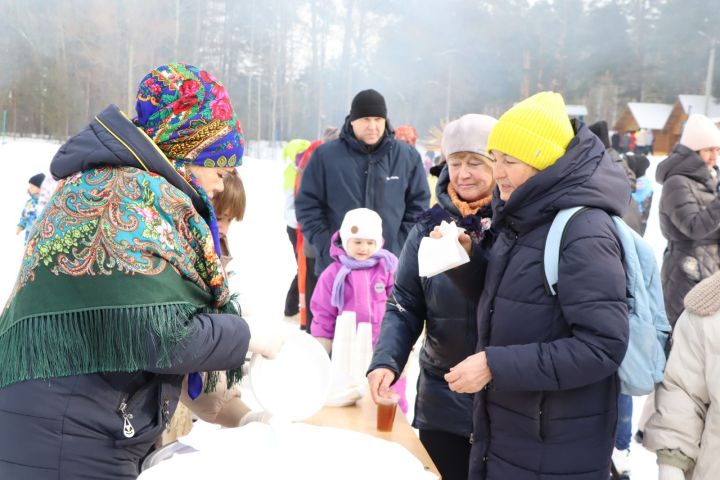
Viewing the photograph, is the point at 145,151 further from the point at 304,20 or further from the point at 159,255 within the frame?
the point at 304,20

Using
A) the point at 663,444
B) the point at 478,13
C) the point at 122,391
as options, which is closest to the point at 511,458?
the point at 663,444

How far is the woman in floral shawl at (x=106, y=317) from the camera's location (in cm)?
152

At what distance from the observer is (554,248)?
174 centimetres

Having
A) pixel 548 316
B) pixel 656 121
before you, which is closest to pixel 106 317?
pixel 548 316

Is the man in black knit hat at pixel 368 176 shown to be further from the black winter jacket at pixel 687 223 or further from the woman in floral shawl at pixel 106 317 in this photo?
the woman in floral shawl at pixel 106 317

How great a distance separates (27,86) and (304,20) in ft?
37.6

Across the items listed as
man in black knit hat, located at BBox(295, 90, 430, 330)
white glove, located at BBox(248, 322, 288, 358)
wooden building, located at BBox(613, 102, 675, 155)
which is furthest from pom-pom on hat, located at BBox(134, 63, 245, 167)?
wooden building, located at BBox(613, 102, 675, 155)

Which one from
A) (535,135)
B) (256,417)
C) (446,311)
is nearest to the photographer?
(535,135)

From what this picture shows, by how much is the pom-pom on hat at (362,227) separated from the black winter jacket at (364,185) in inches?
23.3

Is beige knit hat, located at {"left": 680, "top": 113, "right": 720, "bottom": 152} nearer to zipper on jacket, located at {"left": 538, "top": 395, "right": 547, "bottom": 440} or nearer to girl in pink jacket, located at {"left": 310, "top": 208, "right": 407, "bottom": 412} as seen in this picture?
girl in pink jacket, located at {"left": 310, "top": 208, "right": 407, "bottom": 412}

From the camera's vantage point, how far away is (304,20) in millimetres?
24750

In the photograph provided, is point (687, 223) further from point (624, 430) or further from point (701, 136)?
point (624, 430)

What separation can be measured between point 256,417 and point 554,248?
92 centimetres

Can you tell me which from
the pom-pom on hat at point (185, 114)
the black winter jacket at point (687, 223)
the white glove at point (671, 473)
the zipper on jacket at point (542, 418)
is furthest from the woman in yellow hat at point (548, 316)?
the black winter jacket at point (687, 223)
